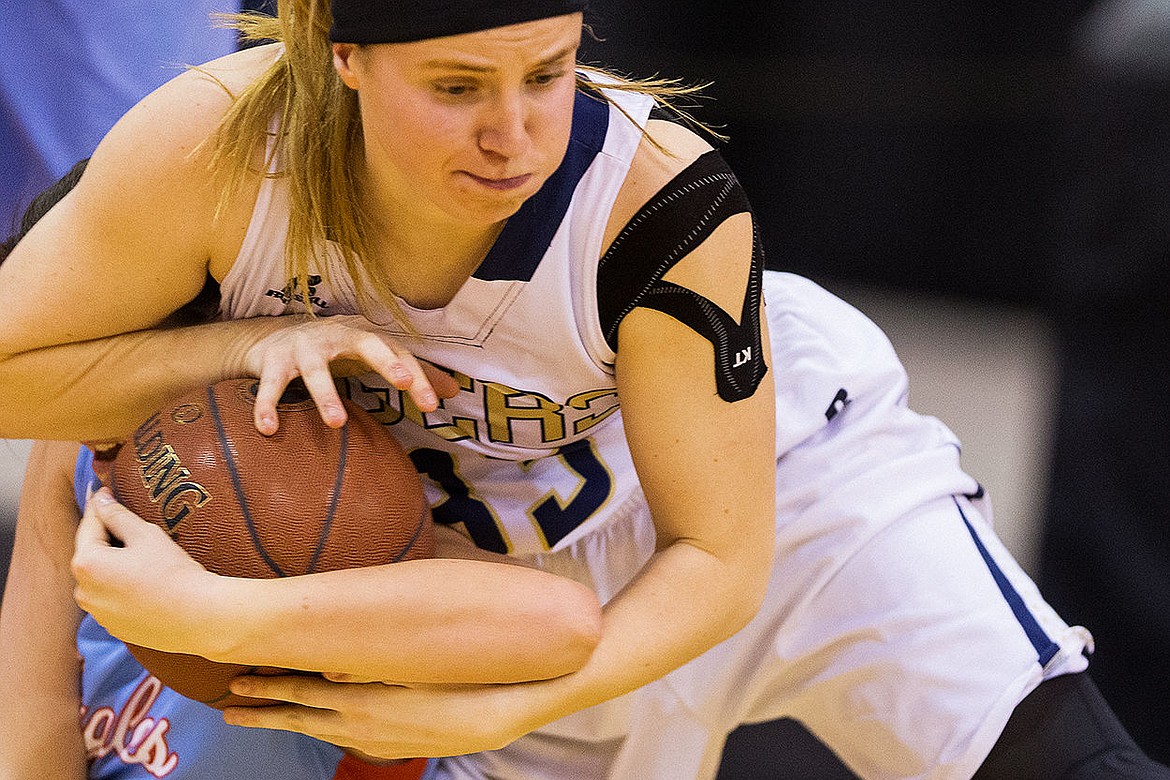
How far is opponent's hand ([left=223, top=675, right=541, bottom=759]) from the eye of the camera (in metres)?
1.41

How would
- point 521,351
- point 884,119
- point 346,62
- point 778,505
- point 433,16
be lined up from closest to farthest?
point 433,16
point 346,62
point 521,351
point 778,505
point 884,119

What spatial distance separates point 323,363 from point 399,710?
1.24 feet

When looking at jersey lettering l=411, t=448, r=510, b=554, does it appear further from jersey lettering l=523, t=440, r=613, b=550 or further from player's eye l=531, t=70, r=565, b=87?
player's eye l=531, t=70, r=565, b=87

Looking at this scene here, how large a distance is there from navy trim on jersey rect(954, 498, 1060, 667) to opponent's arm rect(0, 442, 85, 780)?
4.18 ft

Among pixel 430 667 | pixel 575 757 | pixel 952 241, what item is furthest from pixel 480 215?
pixel 952 241

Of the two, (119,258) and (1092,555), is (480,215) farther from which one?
(1092,555)

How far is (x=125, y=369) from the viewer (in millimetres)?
1497

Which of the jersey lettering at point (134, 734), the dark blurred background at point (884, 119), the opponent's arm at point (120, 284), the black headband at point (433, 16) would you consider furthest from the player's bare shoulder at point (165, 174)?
the dark blurred background at point (884, 119)

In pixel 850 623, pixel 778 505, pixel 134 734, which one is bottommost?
pixel 134 734

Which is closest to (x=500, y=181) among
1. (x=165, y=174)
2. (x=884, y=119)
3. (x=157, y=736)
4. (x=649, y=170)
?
(x=649, y=170)

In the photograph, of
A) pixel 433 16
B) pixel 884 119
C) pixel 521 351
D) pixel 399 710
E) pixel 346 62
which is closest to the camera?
pixel 433 16

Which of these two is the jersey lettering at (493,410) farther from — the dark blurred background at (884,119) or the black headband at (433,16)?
the dark blurred background at (884,119)

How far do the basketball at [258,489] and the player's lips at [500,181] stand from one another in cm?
31

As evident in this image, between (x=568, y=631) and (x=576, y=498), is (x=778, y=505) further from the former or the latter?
(x=568, y=631)
